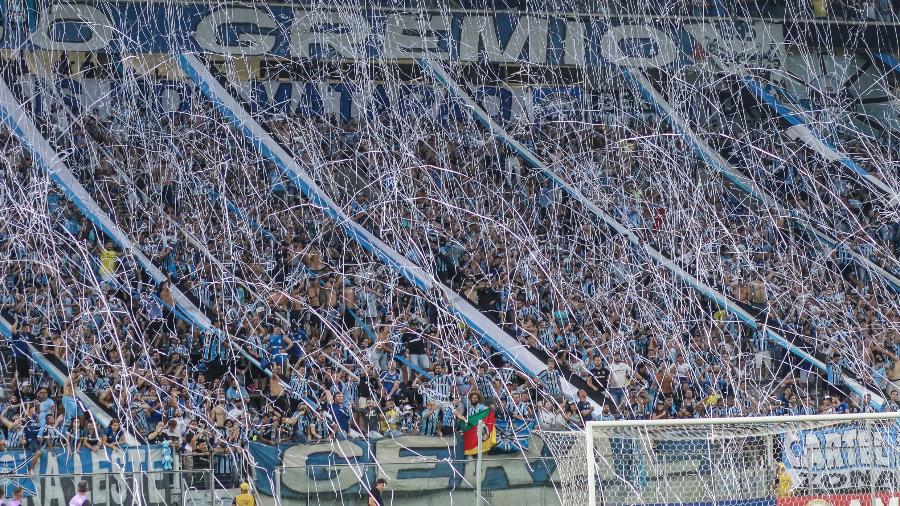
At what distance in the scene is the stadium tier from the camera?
14016mm

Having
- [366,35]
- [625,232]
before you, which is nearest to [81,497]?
[625,232]

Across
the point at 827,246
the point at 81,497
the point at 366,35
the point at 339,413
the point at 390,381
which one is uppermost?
the point at 366,35

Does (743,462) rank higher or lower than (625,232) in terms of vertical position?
lower

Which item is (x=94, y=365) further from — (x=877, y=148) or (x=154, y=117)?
(x=877, y=148)

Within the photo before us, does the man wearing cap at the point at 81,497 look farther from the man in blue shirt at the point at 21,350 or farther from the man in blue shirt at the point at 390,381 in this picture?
the man in blue shirt at the point at 390,381

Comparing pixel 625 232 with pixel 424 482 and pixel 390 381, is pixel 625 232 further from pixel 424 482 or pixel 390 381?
pixel 424 482

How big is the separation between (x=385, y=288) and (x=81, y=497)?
745cm

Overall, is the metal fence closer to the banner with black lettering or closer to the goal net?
the goal net

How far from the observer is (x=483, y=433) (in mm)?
15641

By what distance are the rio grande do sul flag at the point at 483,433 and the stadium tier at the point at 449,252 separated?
1.7 inches

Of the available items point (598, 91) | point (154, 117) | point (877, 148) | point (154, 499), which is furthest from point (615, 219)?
point (154, 499)

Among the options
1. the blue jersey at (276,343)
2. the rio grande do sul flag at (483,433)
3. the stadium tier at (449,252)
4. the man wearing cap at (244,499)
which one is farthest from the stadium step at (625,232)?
the man wearing cap at (244,499)

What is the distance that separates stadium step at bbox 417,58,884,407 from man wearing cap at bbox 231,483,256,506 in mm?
8037

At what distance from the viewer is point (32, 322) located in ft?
57.9
